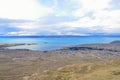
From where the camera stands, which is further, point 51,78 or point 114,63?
point 114,63

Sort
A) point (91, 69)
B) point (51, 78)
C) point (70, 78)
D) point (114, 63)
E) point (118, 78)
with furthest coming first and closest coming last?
1. point (114, 63)
2. point (91, 69)
3. point (51, 78)
4. point (70, 78)
5. point (118, 78)

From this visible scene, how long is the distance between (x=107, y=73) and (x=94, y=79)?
207cm

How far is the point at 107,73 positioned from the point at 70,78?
3.24 m

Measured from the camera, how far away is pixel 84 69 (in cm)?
2545

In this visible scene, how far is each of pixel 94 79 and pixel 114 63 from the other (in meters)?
7.16

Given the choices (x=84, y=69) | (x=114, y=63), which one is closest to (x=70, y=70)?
(x=84, y=69)

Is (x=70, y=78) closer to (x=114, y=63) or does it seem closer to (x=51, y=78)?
(x=51, y=78)

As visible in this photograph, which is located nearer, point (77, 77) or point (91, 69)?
point (77, 77)

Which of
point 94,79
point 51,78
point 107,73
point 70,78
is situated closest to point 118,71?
point 107,73

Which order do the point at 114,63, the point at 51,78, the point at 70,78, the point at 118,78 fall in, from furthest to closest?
the point at 114,63 → the point at 51,78 → the point at 70,78 → the point at 118,78

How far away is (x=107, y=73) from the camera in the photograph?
22.0 m

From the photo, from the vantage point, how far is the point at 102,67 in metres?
25.4

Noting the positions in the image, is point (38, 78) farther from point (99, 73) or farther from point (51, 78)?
point (99, 73)

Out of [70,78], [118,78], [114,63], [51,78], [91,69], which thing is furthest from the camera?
[114,63]
